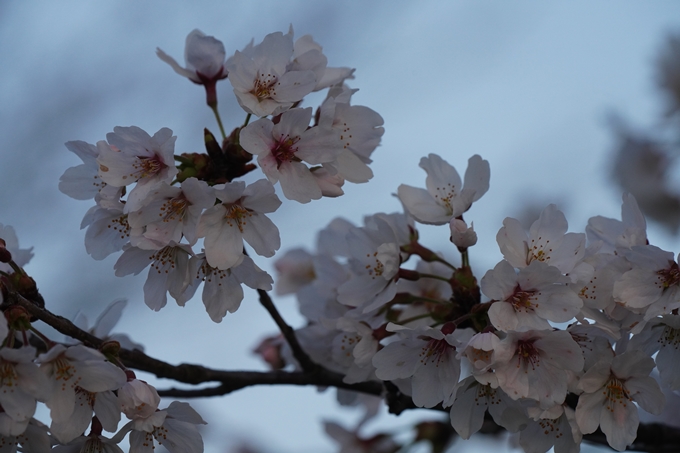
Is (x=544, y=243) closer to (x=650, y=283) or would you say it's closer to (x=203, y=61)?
(x=650, y=283)

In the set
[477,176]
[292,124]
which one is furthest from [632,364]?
[292,124]

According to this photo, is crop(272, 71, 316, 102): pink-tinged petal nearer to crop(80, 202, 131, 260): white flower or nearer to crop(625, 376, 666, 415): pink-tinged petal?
crop(80, 202, 131, 260): white flower

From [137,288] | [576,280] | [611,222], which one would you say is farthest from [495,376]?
[137,288]

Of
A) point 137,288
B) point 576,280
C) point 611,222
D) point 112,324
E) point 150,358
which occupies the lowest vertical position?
point 576,280

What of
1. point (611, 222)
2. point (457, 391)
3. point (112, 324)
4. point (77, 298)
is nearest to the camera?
point (457, 391)

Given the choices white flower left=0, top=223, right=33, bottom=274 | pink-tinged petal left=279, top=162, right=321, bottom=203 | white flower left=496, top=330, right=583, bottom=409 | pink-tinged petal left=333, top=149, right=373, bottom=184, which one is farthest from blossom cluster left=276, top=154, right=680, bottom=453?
white flower left=0, top=223, right=33, bottom=274

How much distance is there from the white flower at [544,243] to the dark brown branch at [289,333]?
67 centimetres

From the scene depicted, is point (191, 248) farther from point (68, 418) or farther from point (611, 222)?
point (611, 222)

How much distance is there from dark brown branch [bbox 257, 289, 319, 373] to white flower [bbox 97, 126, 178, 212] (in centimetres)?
45

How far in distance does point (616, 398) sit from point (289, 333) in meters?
0.92

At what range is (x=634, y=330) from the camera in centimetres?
163

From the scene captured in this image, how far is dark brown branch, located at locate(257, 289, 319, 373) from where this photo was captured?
1.95 m

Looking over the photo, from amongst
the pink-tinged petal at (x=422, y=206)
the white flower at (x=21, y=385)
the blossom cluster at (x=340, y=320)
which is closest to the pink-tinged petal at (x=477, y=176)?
the pink-tinged petal at (x=422, y=206)

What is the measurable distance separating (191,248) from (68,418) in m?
0.45
